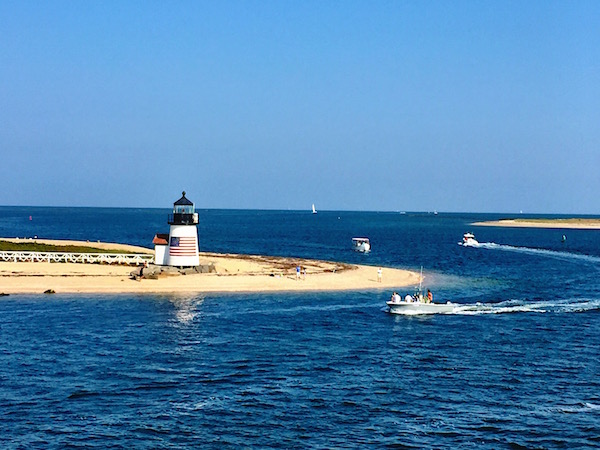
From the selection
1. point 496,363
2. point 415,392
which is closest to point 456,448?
point 415,392

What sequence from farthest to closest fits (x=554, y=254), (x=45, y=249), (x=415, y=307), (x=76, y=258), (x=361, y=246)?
(x=554, y=254) < (x=361, y=246) < (x=45, y=249) < (x=76, y=258) < (x=415, y=307)

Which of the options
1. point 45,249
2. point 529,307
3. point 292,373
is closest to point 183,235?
point 45,249

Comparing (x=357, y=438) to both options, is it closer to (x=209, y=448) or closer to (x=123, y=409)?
(x=209, y=448)

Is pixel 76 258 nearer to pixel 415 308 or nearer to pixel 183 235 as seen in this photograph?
pixel 183 235

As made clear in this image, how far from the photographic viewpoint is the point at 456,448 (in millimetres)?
26125

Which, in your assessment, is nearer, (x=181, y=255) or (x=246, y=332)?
(x=246, y=332)

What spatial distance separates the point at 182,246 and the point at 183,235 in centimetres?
125

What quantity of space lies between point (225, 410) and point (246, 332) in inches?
643

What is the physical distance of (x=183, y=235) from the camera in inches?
2876

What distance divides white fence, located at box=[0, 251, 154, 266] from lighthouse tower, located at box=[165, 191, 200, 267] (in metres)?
9.99

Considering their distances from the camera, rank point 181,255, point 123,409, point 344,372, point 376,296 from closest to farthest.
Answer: point 123,409 → point 344,372 → point 376,296 → point 181,255

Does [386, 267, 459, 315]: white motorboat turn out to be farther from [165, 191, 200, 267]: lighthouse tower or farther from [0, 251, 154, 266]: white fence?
[0, 251, 154, 266]: white fence

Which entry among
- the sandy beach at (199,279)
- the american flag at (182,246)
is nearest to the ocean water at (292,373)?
the sandy beach at (199,279)

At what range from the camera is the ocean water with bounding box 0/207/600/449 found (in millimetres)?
27406
